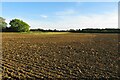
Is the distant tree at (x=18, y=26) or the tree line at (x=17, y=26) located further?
the distant tree at (x=18, y=26)

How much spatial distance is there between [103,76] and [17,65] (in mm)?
4062

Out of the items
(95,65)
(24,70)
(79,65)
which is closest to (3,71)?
(24,70)

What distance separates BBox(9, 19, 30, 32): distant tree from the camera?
2773 inches

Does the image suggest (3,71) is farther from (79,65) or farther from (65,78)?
(79,65)

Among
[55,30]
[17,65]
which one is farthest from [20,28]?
[17,65]

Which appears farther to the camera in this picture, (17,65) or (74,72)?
(17,65)

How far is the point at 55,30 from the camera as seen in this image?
71812 millimetres

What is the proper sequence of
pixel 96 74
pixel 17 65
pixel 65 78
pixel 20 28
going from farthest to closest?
1. pixel 20 28
2. pixel 17 65
3. pixel 96 74
4. pixel 65 78

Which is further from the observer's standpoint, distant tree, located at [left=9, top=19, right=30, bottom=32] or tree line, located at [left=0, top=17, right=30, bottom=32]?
distant tree, located at [left=9, top=19, right=30, bottom=32]

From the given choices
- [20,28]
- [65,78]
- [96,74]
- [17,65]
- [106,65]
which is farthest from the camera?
[20,28]

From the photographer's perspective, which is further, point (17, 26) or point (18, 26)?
point (18, 26)

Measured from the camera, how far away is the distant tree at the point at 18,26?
70.4 meters

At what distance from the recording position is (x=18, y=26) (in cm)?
7100

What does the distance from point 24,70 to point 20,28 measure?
64096mm
